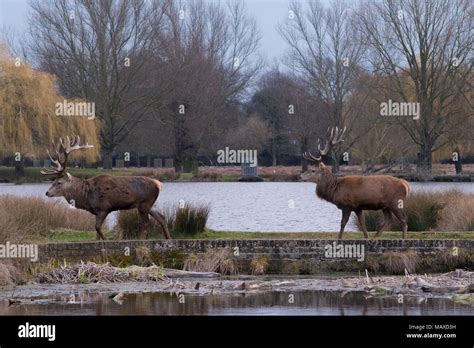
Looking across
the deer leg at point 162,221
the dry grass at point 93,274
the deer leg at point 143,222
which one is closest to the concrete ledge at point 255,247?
the deer leg at point 162,221

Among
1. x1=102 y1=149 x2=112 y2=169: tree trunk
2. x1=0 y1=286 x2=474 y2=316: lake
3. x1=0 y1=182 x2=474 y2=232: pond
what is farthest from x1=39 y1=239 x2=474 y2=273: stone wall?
x1=102 y1=149 x2=112 y2=169: tree trunk

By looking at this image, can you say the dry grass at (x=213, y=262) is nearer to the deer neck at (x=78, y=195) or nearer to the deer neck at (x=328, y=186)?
the deer neck at (x=328, y=186)

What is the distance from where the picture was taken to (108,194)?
2417cm

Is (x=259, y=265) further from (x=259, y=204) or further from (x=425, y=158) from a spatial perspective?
(x=425, y=158)

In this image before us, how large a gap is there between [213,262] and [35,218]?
554cm

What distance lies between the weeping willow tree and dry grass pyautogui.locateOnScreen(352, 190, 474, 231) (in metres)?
23.7

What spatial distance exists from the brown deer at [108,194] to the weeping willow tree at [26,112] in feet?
78.0

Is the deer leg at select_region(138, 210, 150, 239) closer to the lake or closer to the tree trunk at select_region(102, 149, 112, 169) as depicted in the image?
the lake

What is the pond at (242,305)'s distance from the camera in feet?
57.6

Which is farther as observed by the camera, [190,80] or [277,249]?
[190,80]

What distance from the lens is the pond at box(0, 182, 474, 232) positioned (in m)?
34.0

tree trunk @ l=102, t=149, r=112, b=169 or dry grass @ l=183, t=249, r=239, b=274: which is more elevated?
tree trunk @ l=102, t=149, r=112, b=169

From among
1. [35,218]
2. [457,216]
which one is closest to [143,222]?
[35,218]

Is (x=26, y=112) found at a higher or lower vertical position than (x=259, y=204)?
higher
